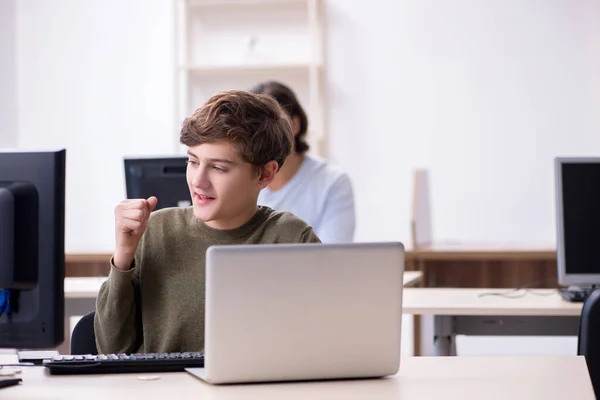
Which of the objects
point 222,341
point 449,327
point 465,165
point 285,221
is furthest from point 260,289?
point 465,165

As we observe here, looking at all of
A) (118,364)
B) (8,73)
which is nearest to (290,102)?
(118,364)

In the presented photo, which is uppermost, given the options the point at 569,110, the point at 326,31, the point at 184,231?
the point at 326,31

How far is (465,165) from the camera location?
5.59 meters

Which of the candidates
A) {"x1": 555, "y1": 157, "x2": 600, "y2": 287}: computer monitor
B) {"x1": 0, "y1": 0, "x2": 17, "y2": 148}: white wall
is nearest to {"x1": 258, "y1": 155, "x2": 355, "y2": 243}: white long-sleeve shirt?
{"x1": 555, "y1": 157, "x2": 600, "y2": 287}: computer monitor

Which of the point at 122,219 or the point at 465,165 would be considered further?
the point at 465,165

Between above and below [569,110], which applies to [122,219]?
below

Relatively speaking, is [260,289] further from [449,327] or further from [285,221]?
[449,327]

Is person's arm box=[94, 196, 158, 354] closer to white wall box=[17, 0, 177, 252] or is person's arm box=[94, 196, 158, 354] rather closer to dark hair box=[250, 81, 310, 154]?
dark hair box=[250, 81, 310, 154]

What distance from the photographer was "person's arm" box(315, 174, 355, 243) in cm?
352

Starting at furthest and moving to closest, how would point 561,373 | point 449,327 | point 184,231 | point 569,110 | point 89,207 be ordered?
point 89,207 < point 569,110 < point 449,327 < point 184,231 < point 561,373

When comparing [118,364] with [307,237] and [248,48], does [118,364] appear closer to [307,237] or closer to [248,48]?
[307,237]

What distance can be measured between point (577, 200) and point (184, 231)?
1.67m

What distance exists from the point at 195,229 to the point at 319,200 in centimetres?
157

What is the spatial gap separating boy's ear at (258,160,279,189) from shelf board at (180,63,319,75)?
3.59 metres
